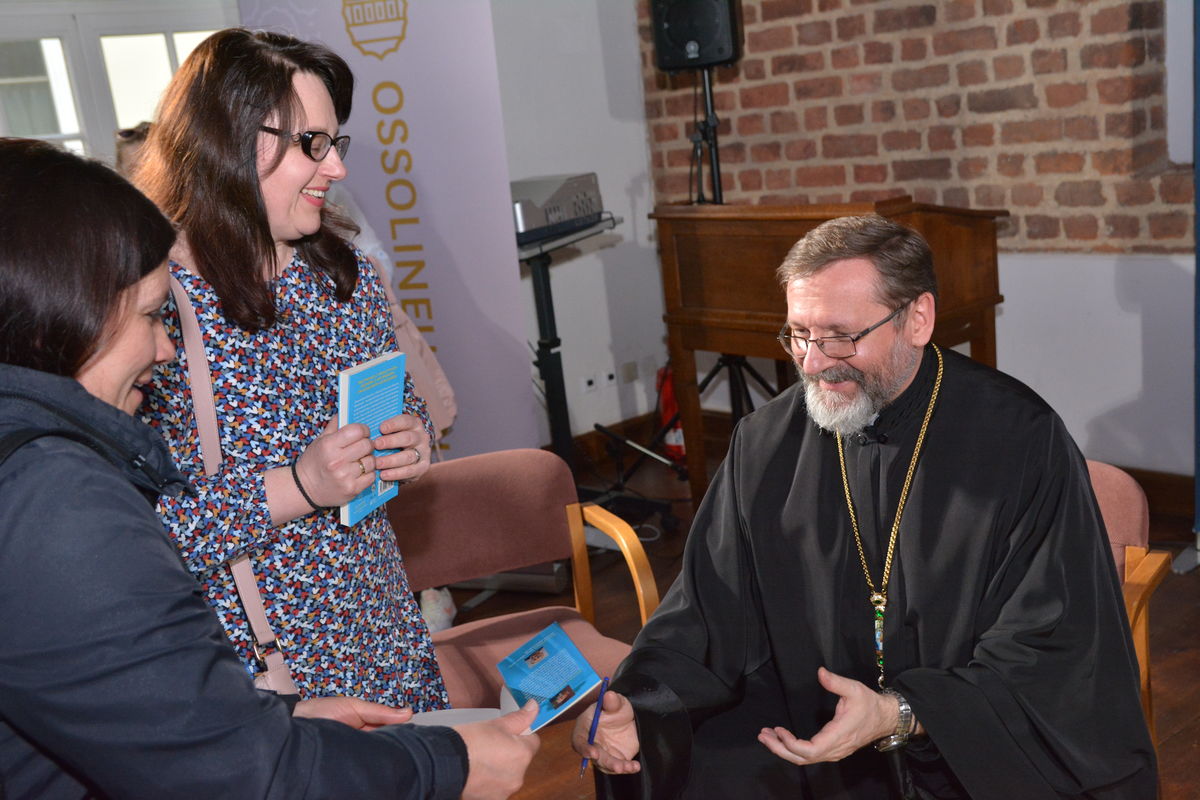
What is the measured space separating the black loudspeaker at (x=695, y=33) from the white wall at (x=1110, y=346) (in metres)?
1.48

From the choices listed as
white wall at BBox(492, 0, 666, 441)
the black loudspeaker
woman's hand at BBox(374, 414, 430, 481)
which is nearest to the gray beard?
woman's hand at BBox(374, 414, 430, 481)

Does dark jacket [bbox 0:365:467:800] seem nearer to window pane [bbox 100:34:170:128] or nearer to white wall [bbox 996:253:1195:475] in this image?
white wall [bbox 996:253:1195:475]

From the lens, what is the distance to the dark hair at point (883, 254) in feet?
6.91

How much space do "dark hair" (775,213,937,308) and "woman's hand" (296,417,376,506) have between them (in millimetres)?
922

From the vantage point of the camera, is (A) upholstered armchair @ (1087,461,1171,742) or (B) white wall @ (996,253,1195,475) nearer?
(A) upholstered armchair @ (1087,461,1171,742)

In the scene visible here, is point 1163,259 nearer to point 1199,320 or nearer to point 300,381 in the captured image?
point 1199,320

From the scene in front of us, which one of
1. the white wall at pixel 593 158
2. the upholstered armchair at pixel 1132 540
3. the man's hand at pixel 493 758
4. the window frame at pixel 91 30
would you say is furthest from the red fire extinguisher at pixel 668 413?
the man's hand at pixel 493 758

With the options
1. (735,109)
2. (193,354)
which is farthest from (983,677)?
(735,109)

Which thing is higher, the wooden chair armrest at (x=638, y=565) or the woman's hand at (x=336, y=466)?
the woman's hand at (x=336, y=466)

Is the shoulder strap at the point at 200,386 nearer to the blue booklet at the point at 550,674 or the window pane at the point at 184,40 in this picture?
the blue booklet at the point at 550,674

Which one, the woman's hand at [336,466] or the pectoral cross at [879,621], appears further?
the pectoral cross at [879,621]

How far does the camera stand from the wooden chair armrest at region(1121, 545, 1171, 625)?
204cm

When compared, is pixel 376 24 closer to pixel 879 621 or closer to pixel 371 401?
pixel 371 401

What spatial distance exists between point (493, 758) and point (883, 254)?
1256mm
